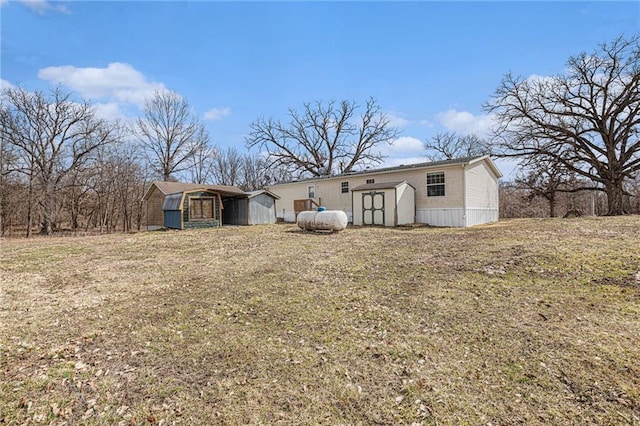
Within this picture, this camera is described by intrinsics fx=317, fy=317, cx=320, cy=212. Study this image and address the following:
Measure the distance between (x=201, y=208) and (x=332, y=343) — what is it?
18286 millimetres

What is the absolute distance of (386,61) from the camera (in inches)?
517

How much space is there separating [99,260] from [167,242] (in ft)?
11.4

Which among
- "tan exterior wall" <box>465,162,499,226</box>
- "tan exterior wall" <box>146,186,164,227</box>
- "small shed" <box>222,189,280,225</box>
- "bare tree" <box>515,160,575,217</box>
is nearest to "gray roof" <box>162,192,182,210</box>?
"tan exterior wall" <box>146,186,164,227</box>

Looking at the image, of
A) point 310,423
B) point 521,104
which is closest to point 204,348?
point 310,423

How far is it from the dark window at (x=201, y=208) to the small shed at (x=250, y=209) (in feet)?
6.24

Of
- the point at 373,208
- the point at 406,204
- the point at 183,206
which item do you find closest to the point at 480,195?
the point at 406,204

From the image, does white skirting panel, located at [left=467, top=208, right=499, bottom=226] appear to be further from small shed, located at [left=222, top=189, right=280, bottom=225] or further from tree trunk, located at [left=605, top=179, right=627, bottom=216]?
small shed, located at [left=222, top=189, right=280, bottom=225]

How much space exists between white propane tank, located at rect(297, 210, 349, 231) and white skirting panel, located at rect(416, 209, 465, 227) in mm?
5728

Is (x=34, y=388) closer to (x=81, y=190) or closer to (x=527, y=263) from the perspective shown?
(x=527, y=263)

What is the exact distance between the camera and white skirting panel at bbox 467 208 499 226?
16531mm

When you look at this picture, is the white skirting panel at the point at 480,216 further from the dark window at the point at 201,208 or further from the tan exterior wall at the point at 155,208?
the tan exterior wall at the point at 155,208

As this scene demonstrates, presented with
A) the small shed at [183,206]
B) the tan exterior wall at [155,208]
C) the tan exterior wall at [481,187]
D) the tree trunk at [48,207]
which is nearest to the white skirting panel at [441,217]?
the tan exterior wall at [481,187]

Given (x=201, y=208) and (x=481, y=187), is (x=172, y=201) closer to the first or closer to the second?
(x=201, y=208)

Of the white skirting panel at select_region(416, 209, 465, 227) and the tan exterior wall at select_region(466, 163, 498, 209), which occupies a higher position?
the tan exterior wall at select_region(466, 163, 498, 209)
